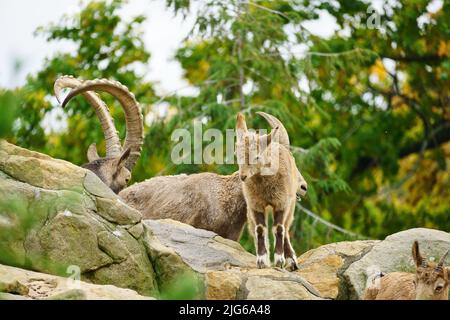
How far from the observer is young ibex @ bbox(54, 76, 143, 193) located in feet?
38.2

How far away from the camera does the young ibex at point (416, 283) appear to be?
25.6ft

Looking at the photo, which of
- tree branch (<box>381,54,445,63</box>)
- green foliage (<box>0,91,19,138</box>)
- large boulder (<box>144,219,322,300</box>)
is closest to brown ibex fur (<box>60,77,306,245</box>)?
large boulder (<box>144,219,322,300</box>)

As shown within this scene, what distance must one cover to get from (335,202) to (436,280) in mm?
15364

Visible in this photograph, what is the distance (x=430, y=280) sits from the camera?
781 cm

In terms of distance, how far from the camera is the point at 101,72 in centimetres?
2505

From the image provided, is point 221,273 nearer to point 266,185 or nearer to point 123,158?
point 266,185

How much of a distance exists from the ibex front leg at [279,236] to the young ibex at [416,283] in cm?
85

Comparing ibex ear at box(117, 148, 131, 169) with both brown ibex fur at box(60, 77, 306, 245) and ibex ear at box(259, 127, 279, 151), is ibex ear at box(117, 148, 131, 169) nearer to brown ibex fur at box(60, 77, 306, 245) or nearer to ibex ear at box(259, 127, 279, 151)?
brown ibex fur at box(60, 77, 306, 245)

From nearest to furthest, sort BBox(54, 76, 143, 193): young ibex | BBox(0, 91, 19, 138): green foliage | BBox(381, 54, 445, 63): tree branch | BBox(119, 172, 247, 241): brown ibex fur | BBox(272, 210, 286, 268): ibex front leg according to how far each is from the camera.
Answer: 1. BBox(0, 91, 19, 138): green foliage
2. BBox(272, 210, 286, 268): ibex front leg
3. BBox(119, 172, 247, 241): brown ibex fur
4. BBox(54, 76, 143, 193): young ibex
5. BBox(381, 54, 445, 63): tree branch

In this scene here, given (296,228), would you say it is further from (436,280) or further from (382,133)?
(436,280)

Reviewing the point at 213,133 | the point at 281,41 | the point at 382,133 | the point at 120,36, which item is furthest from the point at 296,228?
the point at 120,36

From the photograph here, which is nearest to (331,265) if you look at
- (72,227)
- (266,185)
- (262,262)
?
(262,262)

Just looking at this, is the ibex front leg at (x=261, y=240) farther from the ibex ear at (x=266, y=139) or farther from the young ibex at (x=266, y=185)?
the ibex ear at (x=266, y=139)

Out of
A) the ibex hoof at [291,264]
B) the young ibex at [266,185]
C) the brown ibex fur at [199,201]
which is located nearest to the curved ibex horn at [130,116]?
the brown ibex fur at [199,201]
